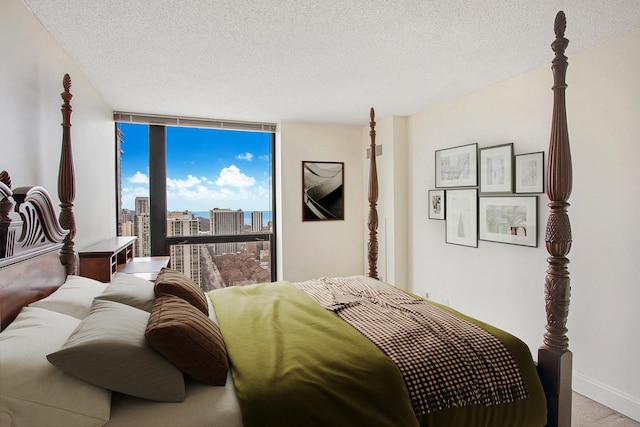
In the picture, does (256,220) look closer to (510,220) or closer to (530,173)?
(510,220)

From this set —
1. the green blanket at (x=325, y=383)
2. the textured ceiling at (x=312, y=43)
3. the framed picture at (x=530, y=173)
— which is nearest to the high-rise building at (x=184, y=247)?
the textured ceiling at (x=312, y=43)

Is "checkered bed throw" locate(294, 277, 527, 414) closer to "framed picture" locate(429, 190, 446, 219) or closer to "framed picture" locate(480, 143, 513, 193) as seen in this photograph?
"framed picture" locate(480, 143, 513, 193)

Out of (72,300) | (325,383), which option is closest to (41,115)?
(72,300)

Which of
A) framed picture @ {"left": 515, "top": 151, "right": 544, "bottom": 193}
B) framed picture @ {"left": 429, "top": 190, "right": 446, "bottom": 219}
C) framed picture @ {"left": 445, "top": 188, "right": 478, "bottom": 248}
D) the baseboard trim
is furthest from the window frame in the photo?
the baseboard trim

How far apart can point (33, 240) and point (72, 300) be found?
0.39 metres

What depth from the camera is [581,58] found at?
104 inches

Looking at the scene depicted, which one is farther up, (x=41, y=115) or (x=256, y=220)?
(x=41, y=115)

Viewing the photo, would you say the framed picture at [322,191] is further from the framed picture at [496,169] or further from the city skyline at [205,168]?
the framed picture at [496,169]

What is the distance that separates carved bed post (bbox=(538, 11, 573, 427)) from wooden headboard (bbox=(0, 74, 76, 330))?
2.40 metres

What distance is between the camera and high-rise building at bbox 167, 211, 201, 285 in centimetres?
468

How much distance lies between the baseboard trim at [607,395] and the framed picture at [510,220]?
103 centimetres

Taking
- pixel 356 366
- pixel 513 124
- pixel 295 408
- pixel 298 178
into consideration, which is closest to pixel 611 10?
pixel 513 124

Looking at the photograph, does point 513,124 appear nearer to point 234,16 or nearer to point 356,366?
point 234,16

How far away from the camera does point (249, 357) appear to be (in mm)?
1521
